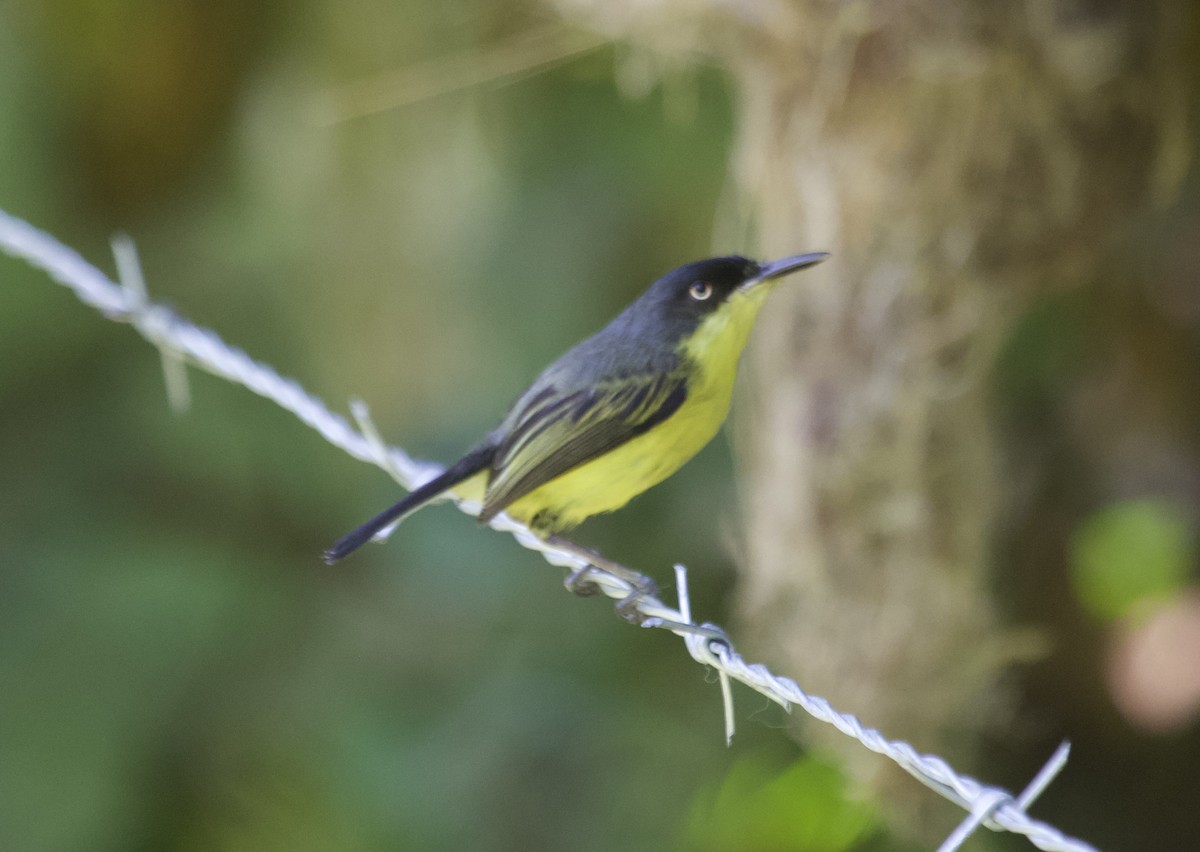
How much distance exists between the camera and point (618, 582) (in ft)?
5.69

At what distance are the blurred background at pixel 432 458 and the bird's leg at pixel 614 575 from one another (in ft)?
4.20

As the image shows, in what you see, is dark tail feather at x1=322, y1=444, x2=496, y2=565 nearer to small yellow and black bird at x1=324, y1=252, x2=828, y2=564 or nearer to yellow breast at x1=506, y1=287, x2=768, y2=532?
small yellow and black bird at x1=324, y1=252, x2=828, y2=564

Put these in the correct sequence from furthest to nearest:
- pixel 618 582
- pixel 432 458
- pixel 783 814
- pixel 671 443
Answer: pixel 432 458 → pixel 783 814 → pixel 671 443 → pixel 618 582

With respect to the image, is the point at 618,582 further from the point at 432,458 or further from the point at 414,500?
the point at 432,458

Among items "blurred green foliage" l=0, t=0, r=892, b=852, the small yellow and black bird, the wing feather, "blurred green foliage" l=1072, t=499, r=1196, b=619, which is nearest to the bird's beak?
the small yellow and black bird

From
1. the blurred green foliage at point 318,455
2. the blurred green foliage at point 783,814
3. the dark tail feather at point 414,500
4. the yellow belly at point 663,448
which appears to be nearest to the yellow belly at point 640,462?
the yellow belly at point 663,448

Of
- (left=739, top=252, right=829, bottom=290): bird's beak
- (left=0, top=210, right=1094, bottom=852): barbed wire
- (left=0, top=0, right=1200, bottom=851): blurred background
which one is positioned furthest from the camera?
(left=0, top=0, right=1200, bottom=851): blurred background

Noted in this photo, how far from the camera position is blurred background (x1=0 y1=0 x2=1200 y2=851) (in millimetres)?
3562

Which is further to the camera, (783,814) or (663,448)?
(783,814)

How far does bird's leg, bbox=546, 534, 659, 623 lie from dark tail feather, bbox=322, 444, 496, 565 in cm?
18

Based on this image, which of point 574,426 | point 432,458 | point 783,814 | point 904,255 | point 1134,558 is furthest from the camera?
point 432,458

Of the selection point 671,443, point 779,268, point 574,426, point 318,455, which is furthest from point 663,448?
point 318,455

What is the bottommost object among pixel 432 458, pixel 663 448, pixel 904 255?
pixel 663 448

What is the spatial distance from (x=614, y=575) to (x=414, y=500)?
1.12 feet
